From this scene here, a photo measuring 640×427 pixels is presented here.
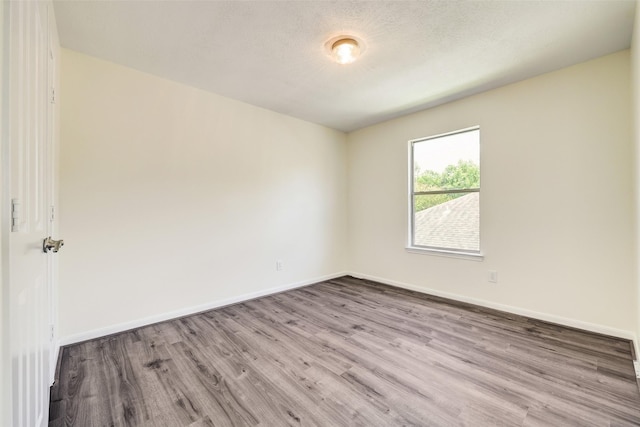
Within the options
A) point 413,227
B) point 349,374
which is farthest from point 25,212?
point 413,227

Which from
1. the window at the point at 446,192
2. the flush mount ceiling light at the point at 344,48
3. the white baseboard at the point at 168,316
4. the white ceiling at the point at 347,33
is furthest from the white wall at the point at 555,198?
the white baseboard at the point at 168,316

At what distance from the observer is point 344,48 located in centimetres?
220

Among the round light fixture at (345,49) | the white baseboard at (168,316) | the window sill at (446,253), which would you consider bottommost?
the white baseboard at (168,316)

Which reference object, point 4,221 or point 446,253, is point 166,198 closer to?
point 4,221

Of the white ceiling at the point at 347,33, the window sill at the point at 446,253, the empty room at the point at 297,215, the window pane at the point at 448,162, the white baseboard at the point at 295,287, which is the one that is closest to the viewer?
the empty room at the point at 297,215

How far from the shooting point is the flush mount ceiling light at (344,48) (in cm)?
217

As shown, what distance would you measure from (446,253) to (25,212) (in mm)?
3672

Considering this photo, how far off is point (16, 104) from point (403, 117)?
12.7 ft

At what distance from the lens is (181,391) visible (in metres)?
1.74

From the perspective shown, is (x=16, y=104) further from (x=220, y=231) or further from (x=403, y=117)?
(x=403, y=117)

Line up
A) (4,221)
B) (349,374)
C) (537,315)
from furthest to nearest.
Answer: (537,315) → (349,374) → (4,221)

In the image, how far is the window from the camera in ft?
10.9

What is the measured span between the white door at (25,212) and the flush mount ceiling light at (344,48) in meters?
1.75

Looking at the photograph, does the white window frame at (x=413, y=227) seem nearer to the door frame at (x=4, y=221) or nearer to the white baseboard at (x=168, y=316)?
the white baseboard at (x=168, y=316)
